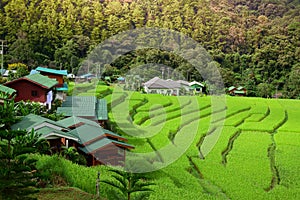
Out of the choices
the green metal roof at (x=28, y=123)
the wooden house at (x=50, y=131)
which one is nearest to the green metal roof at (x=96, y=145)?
the wooden house at (x=50, y=131)

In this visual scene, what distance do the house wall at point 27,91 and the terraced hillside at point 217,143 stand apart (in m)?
3.49

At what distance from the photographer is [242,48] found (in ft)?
174

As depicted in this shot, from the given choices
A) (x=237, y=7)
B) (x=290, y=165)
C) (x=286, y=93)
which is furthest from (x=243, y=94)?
(x=237, y=7)

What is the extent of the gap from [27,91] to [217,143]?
345 inches

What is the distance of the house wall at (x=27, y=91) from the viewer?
1748 cm

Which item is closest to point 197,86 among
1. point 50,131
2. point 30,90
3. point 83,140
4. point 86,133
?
point 30,90

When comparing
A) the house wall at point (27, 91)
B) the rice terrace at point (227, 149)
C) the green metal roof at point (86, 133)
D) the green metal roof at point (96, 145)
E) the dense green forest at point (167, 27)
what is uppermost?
the dense green forest at point (167, 27)

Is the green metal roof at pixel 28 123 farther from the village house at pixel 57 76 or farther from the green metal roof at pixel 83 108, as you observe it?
the village house at pixel 57 76

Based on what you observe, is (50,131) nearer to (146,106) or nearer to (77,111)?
(77,111)

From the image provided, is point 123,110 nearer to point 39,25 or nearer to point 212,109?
point 212,109

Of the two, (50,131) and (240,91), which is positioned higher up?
(50,131)

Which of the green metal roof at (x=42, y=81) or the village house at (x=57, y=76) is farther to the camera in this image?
the village house at (x=57, y=76)

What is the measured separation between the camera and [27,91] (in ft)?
57.7

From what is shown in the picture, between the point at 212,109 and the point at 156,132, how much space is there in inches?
286
